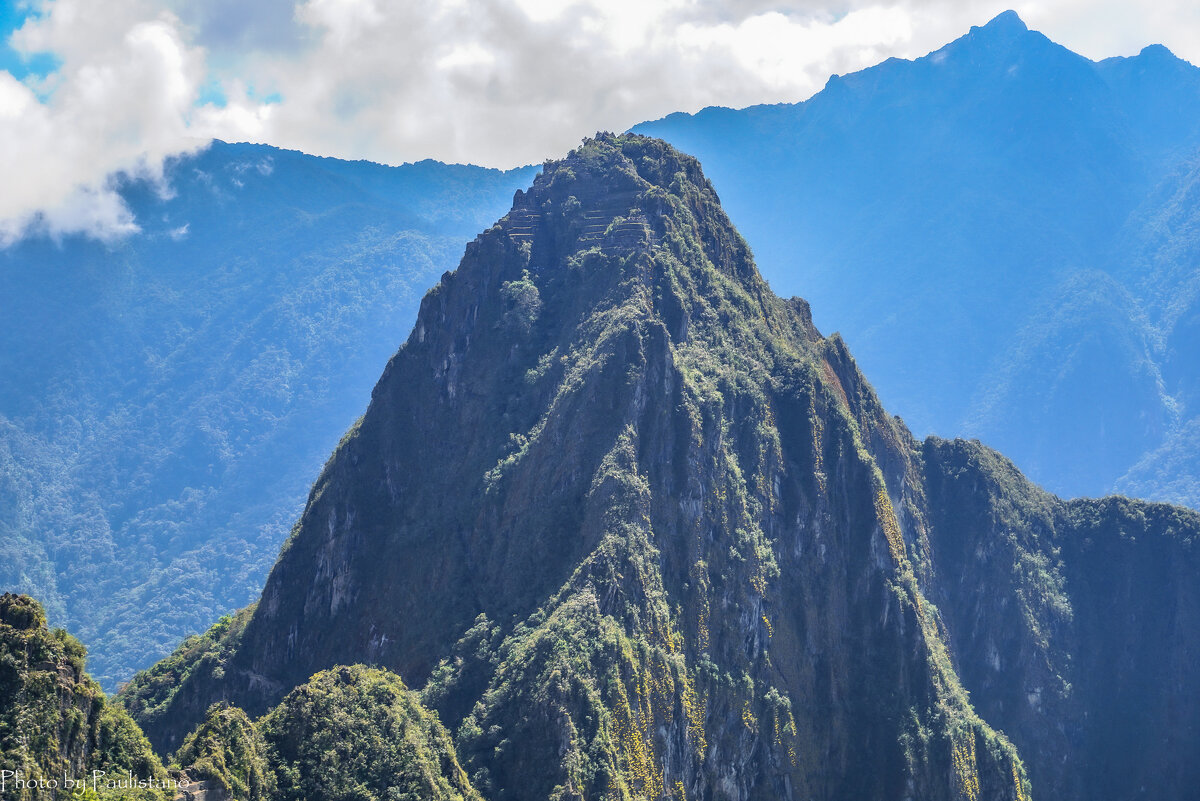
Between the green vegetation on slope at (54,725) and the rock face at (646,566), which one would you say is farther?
the rock face at (646,566)

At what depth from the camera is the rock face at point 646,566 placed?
107250mm

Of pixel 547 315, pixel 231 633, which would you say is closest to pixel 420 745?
pixel 231 633

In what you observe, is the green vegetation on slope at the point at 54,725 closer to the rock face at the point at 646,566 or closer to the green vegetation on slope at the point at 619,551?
the rock face at the point at 646,566

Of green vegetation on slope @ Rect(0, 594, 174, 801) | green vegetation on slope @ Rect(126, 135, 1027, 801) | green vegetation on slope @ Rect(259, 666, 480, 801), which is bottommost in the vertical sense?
green vegetation on slope @ Rect(0, 594, 174, 801)

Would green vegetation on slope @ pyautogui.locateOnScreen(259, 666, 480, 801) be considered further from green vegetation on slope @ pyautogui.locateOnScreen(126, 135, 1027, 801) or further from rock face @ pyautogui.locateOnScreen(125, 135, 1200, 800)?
green vegetation on slope @ pyautogui.locateOnScreen(126, 135, 1027, 801)

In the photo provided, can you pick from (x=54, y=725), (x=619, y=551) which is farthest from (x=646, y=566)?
(x=54, y=725)

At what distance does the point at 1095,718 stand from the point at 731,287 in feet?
240

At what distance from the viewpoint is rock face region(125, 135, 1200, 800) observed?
107m

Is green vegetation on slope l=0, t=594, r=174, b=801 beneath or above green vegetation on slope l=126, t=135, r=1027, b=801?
beneath

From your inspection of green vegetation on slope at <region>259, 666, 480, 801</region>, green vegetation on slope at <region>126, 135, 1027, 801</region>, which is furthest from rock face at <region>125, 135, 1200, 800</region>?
green vegetation on slope at <region>259, 666, 480, 801</region>

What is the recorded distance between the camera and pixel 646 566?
111 meters

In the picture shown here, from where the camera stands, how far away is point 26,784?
59.7 meters

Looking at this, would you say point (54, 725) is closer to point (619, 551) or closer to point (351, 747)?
point (351, 747)

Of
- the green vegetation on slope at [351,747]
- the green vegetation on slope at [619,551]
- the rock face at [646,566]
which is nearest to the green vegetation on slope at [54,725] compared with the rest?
the green vegetation on slope at [351,747]
